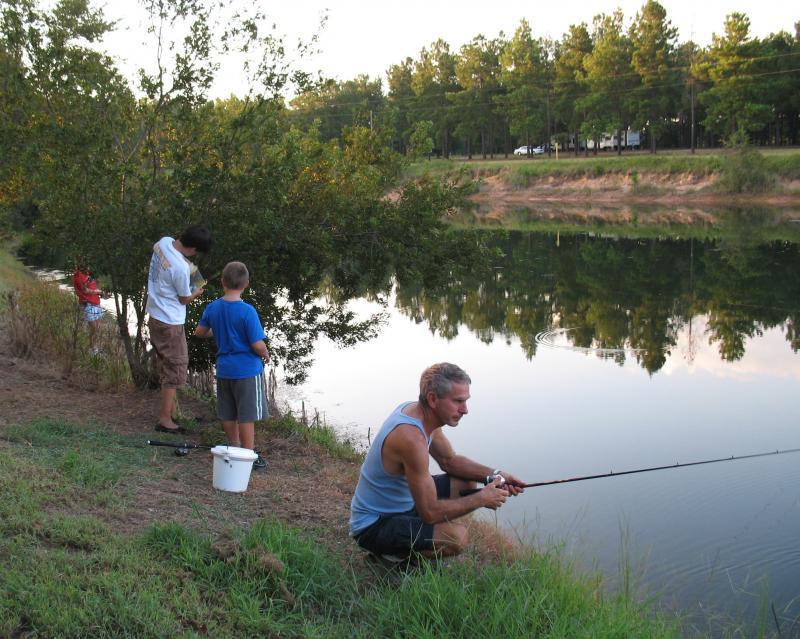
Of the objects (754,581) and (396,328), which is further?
(396,328)

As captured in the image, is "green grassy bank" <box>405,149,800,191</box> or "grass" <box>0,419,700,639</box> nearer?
"grass" <box>0,419,700,639</box>

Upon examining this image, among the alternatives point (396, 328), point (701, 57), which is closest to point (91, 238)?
point (396, 328)

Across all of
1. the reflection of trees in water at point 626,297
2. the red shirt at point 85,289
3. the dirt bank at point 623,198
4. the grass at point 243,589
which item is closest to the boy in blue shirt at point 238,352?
the grass at point 243,589

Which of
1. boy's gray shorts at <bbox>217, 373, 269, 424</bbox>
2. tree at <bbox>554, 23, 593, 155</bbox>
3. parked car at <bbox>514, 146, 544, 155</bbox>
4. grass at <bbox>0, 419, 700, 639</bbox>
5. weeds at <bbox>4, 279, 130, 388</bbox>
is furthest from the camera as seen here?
parked car at <bbox>514, 146, 544, 155</bbox>

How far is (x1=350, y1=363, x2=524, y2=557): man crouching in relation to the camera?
425cm

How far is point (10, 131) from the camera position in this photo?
8.08 meters

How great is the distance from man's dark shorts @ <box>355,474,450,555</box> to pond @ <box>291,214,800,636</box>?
1.41m

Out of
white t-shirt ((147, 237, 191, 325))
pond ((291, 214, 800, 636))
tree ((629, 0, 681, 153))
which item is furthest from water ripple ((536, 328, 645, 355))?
A: tree ((629, 0, 681, 153))

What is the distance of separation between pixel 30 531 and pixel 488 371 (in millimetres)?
9570

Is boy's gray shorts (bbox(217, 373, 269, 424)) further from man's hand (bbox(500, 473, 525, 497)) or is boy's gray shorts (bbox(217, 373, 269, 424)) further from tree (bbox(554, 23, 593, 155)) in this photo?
tree (bbox(554, 23, 593, 155))

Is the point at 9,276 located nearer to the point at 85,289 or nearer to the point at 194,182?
the point at 85,289

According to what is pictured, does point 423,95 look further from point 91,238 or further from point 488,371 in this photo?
point 91,238

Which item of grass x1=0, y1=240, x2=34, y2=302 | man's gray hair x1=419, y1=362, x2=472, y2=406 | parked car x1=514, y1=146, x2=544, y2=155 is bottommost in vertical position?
grass x1=0, y1=240, x2=34, y2=302

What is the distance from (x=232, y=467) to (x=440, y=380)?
6.51 feet
